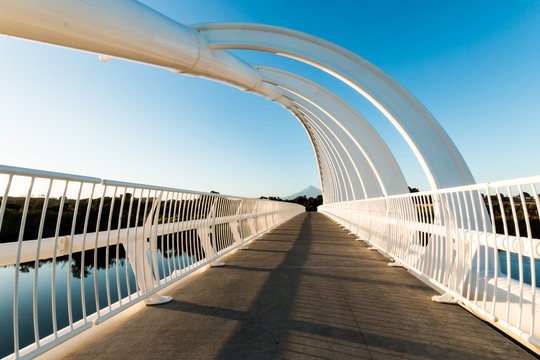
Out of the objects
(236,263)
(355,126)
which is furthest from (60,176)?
(355,126)

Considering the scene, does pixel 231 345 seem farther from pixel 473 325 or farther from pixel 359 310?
pixel 473 325

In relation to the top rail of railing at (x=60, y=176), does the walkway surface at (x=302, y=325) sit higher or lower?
lower

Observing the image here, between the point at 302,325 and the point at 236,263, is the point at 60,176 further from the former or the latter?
the point at 236,263

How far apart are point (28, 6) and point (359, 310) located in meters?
6.04

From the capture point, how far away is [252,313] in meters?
3.39

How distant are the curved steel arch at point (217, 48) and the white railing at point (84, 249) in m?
3.00

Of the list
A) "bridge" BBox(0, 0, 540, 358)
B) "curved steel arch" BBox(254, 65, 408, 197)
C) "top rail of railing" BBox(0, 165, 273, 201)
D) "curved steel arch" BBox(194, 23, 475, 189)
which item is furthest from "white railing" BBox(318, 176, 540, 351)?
"curved steel arch" BBox(254, 65, 408, 197)

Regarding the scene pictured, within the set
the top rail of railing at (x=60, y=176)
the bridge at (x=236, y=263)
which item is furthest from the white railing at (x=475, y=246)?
the top rail of railing at (x=60, y=176)

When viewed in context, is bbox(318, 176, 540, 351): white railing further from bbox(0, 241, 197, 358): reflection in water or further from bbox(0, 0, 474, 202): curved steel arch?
bbox(0, 241, 197, 358): reflection in water

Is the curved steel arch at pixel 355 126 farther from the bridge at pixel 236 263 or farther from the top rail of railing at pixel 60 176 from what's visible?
the top rail of railing at pixel 60 176

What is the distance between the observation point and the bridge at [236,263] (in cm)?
261

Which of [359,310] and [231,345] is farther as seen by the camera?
[359,310]

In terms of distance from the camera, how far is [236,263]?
6.29 meters

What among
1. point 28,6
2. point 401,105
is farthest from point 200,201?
point 401,105
